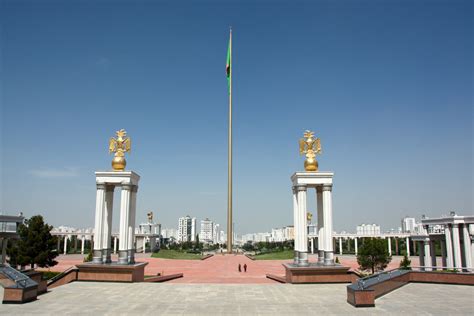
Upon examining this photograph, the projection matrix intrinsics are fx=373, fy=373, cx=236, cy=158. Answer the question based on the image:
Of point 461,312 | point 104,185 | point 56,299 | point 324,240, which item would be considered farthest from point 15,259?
point 461,312

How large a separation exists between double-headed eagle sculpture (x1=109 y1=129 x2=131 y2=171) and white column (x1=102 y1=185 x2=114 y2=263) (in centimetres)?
158

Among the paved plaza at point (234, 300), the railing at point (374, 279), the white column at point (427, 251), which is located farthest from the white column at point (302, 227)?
the white column at point (427, 251)

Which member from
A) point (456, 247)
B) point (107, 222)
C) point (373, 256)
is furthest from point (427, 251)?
point (107, 222)

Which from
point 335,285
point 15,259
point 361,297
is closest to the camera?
point 361,297

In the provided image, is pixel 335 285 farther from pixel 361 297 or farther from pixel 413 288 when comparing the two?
pixel 361 297

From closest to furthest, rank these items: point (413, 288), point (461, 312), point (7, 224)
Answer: point (461, 312) → point (413, 288) → point (7, 224)

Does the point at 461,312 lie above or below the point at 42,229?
below

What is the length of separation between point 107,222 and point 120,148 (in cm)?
490

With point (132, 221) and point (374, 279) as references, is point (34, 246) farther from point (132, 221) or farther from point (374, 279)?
point (374, 279)

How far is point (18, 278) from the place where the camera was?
16.2m

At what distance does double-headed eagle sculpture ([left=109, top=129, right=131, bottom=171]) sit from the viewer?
2422cm

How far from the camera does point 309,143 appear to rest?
24.3 meters

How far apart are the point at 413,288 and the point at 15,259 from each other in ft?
98.9

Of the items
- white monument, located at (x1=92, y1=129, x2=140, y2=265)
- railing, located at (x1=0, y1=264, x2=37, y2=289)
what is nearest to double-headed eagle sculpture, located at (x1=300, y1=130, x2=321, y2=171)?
white monument, located at (x1=92, y1=129, x2=140, y2=265)
